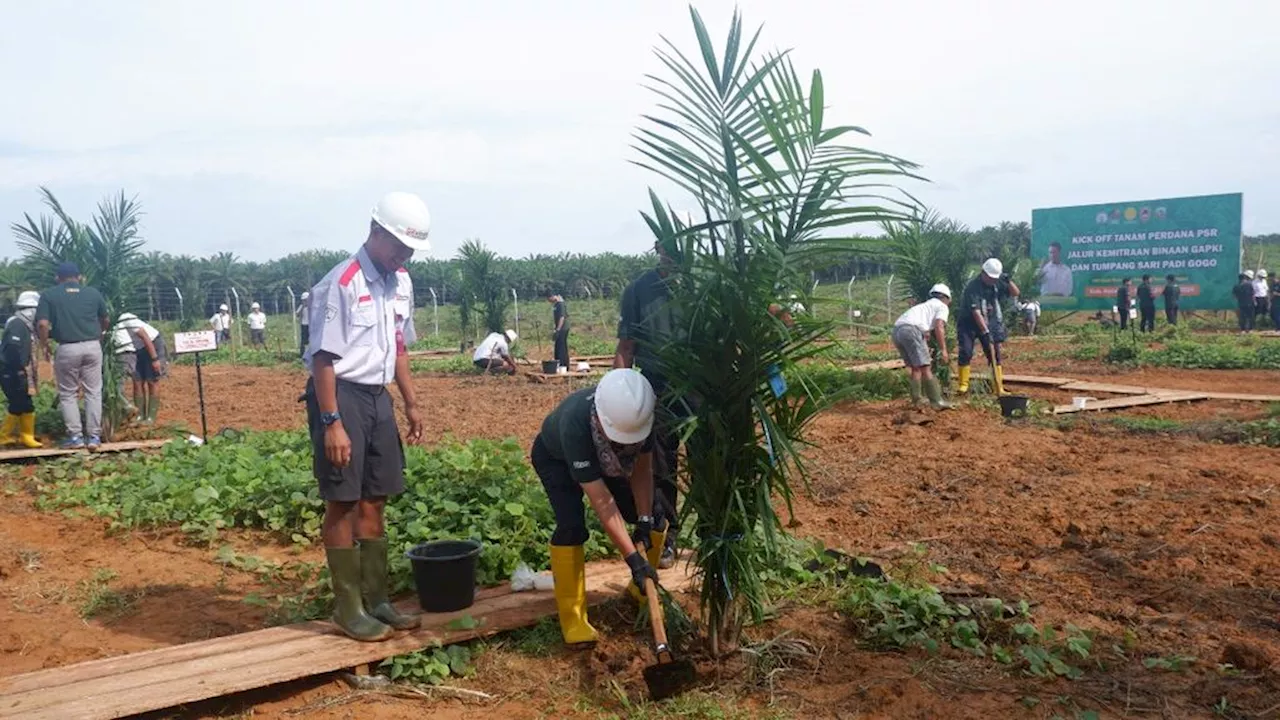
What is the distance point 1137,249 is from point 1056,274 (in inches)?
88.4

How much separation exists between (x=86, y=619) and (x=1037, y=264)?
27.1 meters

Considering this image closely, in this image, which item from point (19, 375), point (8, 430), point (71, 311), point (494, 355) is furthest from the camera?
point (494, 355)

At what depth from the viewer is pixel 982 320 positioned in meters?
11.5

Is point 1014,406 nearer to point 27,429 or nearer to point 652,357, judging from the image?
point 652,357

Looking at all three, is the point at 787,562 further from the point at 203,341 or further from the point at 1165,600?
the point at 203,341

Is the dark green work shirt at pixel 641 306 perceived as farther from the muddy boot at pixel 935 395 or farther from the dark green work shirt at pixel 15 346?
the dark green work shirt at pixel 15 346

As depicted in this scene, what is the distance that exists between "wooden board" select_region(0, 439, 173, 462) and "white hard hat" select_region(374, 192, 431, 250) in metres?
6.47

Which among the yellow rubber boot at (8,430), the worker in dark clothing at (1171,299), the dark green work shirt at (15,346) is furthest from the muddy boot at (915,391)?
the worker in dark clothing at (1171,299)

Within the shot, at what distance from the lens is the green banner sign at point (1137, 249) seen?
83.6ft

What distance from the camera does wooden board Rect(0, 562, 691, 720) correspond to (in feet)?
11.1

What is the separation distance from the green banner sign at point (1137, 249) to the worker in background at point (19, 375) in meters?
25.3

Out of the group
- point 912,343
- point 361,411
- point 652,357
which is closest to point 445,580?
point 361,411

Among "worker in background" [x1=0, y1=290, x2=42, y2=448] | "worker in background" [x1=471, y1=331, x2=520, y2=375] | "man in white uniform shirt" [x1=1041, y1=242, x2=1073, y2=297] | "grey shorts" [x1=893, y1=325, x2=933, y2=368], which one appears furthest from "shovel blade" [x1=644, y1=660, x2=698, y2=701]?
"man in white uniform shirt" [x1=1041, y1=242, x2=1073, y2=297]

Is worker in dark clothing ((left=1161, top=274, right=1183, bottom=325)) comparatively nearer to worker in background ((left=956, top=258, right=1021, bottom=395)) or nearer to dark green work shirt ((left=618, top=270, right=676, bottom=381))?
worker in background ((left=956, top=258, right=1021, bottom=395))
